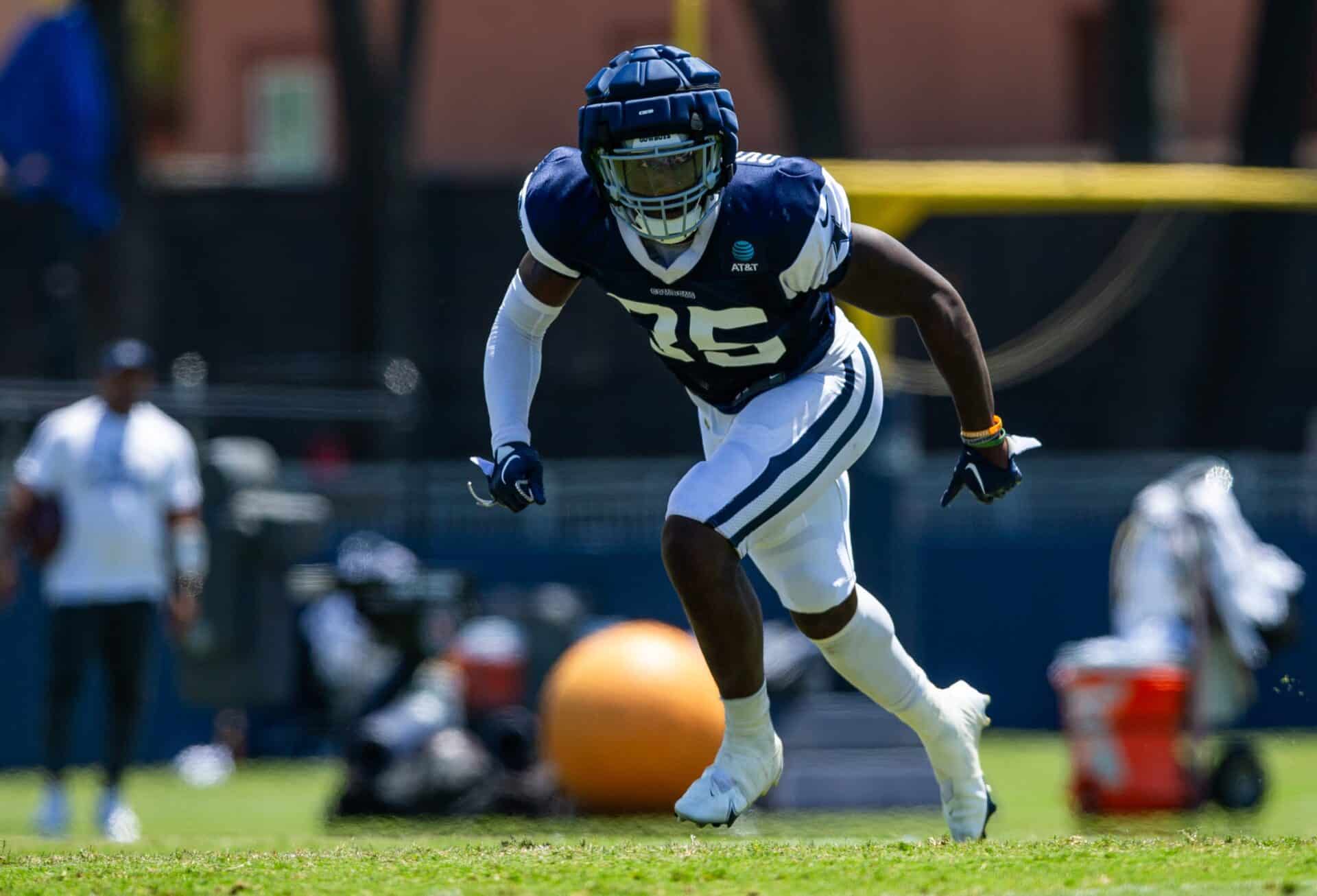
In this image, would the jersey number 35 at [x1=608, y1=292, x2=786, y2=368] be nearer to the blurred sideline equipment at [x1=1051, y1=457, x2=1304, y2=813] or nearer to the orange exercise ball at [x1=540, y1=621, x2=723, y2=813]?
the orange exercise ball at [x1=540, y1=621, x2=723, y2=813]

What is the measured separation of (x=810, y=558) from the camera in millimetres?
5570

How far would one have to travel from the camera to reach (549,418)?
63.2 ft

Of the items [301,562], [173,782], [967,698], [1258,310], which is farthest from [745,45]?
[967,698]

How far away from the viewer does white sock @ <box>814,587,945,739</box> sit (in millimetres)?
5730

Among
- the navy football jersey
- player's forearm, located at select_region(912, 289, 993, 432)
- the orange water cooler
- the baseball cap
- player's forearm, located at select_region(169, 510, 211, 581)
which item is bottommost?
the orange water cooler

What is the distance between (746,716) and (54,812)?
15.6 feet

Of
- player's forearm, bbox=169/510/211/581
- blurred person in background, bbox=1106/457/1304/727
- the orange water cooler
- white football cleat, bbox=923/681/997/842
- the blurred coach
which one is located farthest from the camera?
blurred person in background, bbox=1106/457/1304/727

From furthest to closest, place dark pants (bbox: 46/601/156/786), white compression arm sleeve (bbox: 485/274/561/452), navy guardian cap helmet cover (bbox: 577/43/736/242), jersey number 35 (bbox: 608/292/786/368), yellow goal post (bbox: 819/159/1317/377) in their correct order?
yellow goal post (bbox: 819/159/1317/377) < dark pants (bbox: 46/601/156/786) < white compression arm sleeve (bbox: 485/274/561/452) < jersey number 35 (bbox: 608/292/786/368) < navy guardian cap helmet cover (bbox: 577/43/736/242)

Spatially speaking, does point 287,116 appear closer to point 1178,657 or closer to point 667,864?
point 1178,657

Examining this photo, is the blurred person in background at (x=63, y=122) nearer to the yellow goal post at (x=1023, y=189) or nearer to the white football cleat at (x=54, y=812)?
the yellow goal post at (x=1023, y=189)

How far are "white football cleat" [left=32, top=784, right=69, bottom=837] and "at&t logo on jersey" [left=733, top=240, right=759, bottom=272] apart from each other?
518 cm

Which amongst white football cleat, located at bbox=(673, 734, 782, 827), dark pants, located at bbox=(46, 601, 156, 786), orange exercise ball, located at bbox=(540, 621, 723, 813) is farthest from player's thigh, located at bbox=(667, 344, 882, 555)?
dark pants, located at bbox=(46, 601, 156, 786)

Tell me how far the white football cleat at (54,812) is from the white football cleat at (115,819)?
0.15 metres

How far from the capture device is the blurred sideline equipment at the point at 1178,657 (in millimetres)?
10148
